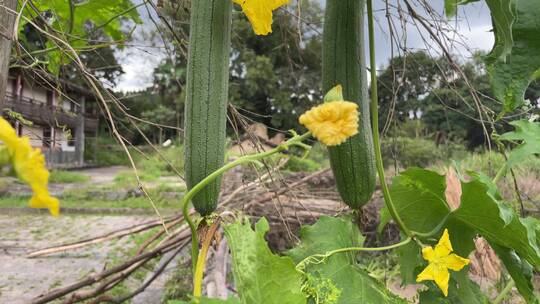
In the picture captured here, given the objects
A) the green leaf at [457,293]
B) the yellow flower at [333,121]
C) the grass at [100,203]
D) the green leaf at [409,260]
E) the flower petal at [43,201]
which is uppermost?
the yellow flower at [333,121]

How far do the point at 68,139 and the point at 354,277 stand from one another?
0.88 metres

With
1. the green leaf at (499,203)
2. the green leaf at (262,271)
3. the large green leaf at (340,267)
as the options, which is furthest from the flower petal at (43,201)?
the green leaf at (499,203)

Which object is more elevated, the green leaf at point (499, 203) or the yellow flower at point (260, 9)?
the yellow flower at point (260, 9)

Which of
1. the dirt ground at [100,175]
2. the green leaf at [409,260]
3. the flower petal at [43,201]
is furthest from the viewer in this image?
the dirt ground at [100,175]

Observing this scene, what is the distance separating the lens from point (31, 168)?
0.75 ft

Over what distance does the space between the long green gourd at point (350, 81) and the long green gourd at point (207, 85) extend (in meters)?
0.22

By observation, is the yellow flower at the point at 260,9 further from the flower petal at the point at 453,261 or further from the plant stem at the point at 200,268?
the flower petal at the point at 453,261

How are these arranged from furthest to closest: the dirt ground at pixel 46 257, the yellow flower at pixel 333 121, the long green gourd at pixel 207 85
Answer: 1. the dirt ground at pixel 46 257
2. the long green gourd at pixel 207 85
3. the yellow flower at pixel 333 121

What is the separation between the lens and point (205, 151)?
2.13 feet

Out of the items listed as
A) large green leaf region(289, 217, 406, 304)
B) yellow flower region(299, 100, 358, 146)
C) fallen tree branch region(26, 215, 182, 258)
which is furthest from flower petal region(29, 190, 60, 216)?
fallen tree branch region(26, 215, 182, 258)

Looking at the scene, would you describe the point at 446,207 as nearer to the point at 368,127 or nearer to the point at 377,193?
the point at 368,127

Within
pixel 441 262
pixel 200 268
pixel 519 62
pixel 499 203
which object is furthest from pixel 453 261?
pixel 200 268

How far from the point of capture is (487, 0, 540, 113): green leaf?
0.58 m

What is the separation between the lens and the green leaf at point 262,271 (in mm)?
561
